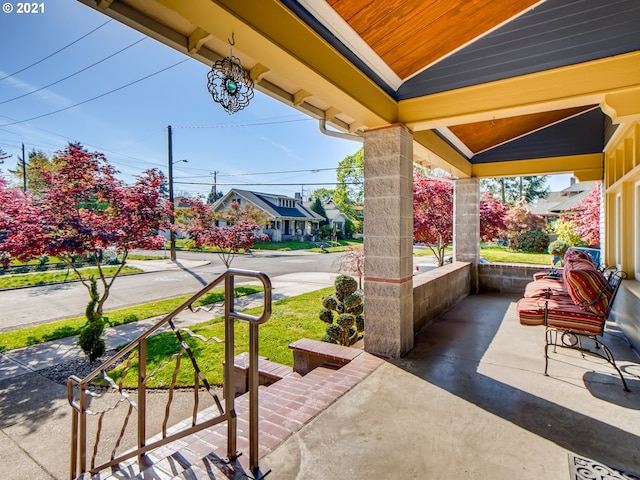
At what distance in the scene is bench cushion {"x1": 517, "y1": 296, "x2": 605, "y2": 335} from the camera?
314 centimetres

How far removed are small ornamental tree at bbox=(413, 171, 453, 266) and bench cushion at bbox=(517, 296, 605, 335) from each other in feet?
18.3

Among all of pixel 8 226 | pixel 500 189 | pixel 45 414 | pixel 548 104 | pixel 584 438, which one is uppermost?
pixel 500 189

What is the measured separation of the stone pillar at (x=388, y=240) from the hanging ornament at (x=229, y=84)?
69.3 inches

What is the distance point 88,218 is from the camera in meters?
5.97

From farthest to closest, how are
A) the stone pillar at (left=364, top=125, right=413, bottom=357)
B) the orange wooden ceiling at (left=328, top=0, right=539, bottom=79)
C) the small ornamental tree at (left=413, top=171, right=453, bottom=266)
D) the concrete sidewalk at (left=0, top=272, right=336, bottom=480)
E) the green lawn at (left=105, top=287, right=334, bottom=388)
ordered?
the small ornamental tree at (left=413, top=171, right=453, bottom=266) < the green lawn at (left=105, top=287, right=334, bottom=388) < the stone pillar at (left=364, top=125, right=413, bottom=357) < the concrete sidewalk at (left=0, top=272, right=336, bottom=480) < the orange wooden ceiling at (left=328, top=0, right=539, bottom=79)

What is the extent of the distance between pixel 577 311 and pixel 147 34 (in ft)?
14.2

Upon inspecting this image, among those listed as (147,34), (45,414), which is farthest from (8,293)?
(147,34)

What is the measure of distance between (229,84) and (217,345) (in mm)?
4559

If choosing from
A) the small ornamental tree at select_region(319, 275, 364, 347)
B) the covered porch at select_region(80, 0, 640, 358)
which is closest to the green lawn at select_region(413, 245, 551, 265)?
the small ornamental tree at select_region(319, 275, 364, 347)

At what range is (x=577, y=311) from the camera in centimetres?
324

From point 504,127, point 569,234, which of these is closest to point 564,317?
point 504,127

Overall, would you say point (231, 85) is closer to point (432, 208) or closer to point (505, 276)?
point (505, 276)

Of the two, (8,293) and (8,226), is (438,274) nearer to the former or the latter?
(8,226)

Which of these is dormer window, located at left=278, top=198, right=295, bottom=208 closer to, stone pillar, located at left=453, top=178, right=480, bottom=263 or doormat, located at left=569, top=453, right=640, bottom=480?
stone pillar, located at left=453, top=178, right=480, bottom=263
